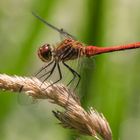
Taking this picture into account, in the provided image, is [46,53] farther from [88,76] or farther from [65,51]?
[88,76]

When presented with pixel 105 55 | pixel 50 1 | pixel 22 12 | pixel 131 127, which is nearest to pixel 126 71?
pixel 105 55

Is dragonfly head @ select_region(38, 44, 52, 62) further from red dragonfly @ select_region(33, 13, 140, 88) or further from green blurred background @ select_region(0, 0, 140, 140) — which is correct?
green blurred background @ select_region(0, 0, 140, 140)

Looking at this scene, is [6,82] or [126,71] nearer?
[6,82]

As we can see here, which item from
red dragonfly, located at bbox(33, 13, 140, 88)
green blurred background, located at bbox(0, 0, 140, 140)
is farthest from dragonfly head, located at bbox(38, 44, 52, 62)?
green blurred background, located at bbox(0, 0, 140, 140)

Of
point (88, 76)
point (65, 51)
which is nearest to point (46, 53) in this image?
point (65, 51)

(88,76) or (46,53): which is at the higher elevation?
(46,53)

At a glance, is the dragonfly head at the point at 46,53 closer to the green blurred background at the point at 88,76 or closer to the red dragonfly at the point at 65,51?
the red dragonfly at the point at 65,51

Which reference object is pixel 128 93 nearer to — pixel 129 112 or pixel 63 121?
pixel 129 112

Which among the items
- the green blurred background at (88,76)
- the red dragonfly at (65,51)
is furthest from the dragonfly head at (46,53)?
the green blurred background at (88,76)
